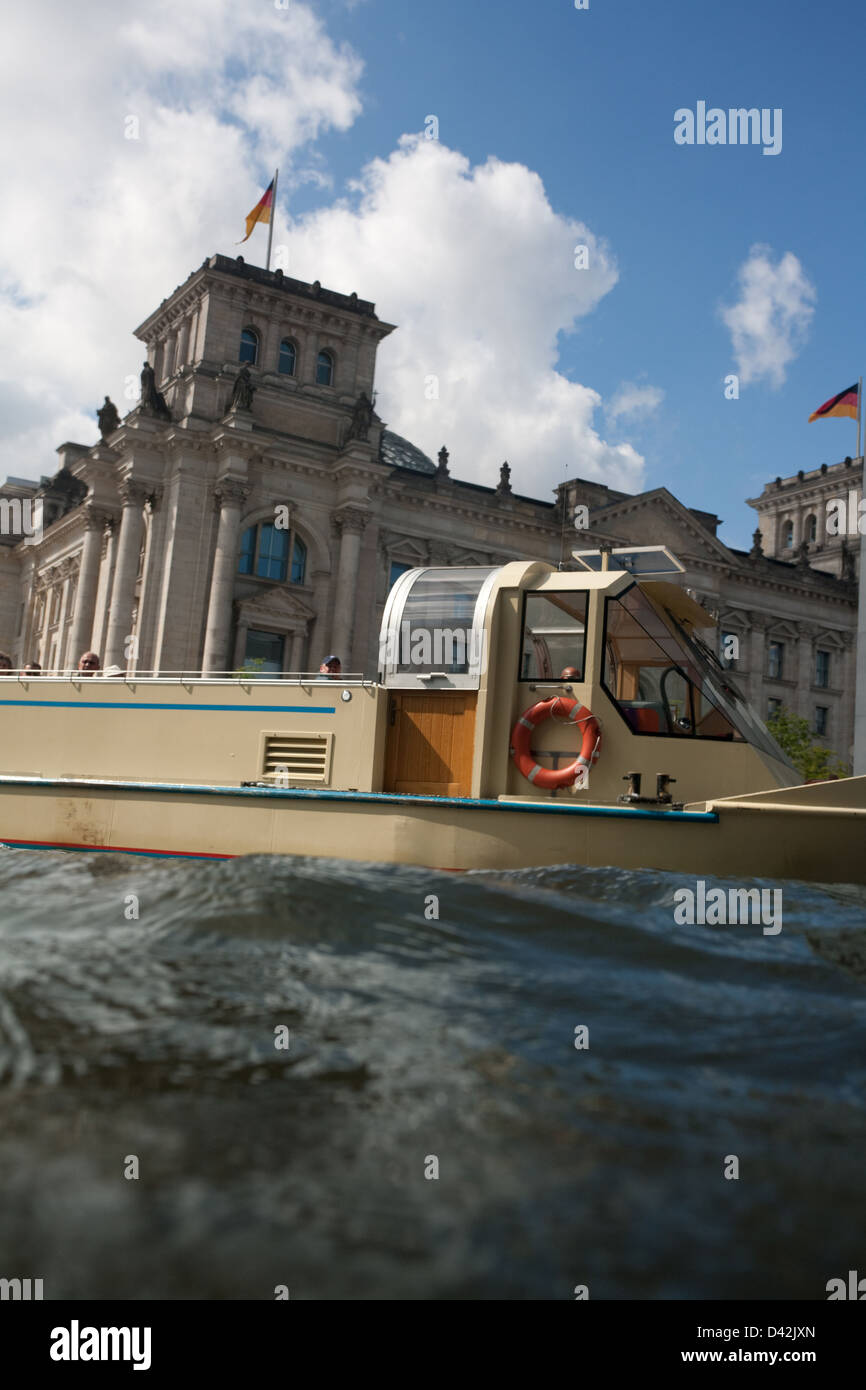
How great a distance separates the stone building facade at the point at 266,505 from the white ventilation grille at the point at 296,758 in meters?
33.2

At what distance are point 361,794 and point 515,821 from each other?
1.44m

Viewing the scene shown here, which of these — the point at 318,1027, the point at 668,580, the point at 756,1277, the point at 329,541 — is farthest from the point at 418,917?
the point at 329,541

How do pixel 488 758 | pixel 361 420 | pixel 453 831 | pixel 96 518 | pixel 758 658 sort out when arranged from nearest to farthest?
1. pixel 453 831
2. pixel 488 758
3. pixel 361 420
4. pixel 96 518
5. pixel 758 658

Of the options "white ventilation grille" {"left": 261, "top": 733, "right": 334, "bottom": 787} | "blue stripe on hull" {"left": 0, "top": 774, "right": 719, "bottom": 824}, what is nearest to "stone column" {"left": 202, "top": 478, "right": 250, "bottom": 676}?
"blue stripe on hull" {"left": 0, "top": 774, "right": 719, "bottom": 824}

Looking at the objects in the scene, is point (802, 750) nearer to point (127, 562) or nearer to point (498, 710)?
point (127, 562)

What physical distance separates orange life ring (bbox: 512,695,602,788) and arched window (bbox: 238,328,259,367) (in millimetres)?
42631

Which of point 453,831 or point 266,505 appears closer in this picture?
point 453,831

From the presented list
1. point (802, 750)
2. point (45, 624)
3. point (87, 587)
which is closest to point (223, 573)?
point (87, 587)

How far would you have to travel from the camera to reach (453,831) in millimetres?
9242

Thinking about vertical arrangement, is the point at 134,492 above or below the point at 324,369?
below

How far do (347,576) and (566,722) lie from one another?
37851mm

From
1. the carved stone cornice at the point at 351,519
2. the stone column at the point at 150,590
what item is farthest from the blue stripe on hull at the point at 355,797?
the carved stone cornice at the point at 351,519

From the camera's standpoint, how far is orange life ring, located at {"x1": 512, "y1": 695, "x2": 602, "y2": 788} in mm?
9500
